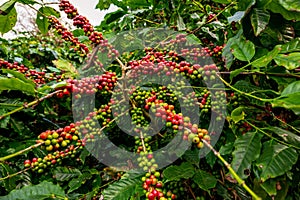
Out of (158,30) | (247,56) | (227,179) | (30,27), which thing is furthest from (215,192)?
(30,27)

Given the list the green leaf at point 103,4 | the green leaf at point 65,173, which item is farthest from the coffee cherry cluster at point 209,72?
the green leaf at point 103,4

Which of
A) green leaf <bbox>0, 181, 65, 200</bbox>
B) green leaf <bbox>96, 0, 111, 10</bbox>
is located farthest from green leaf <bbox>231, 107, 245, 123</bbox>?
green leaf <bbox>96, 0, 111, 10</bbox>

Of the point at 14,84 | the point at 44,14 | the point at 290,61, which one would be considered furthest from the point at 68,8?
the point at 290,61

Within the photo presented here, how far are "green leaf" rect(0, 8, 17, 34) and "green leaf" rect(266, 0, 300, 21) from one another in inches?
42.7

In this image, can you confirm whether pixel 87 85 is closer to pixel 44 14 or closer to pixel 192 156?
pixel 192 156

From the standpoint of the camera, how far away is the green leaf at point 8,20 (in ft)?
4.24

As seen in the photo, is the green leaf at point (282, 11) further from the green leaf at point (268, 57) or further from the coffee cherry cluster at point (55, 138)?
the coffee cherry cluster at point (55, 138)

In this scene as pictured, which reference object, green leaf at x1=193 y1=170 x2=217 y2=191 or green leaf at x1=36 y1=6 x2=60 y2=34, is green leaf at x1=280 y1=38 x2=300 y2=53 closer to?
green leaf at x1=193 y1=170 x2=217 y2=191

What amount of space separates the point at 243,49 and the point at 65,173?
882 millimetres

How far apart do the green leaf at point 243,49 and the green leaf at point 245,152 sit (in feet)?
0.73

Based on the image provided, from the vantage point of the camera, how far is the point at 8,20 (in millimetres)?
1308

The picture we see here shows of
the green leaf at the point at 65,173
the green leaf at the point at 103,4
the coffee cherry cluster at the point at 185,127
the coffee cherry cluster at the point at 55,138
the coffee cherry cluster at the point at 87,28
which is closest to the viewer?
the coffee cherry cluster at the point at 185,127

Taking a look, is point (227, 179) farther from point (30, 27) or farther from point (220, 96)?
point (30, 27)

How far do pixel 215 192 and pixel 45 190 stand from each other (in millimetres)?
542
